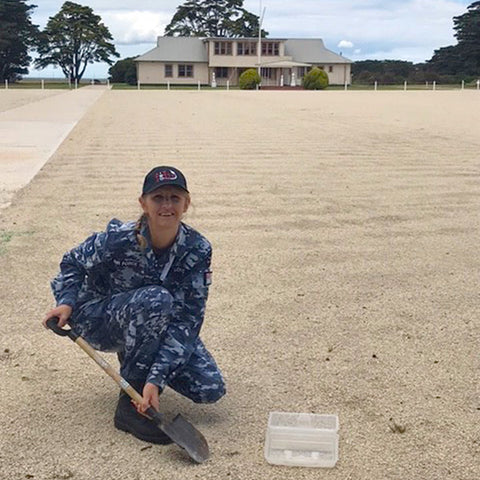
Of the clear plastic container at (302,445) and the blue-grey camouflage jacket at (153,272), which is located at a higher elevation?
the blue-grey camouflage jacket at (153,272)

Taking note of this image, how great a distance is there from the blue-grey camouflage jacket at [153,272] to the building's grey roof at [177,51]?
65.8 metres

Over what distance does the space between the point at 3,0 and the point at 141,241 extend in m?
67.2

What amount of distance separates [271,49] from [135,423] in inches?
2705

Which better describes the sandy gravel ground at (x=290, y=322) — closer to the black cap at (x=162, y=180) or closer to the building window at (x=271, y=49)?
the black cap at (x=162, y=180)

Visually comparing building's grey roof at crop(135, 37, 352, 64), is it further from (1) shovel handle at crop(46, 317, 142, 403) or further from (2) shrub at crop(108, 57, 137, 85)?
(1) shovel handle at crop(46, 317, 142, 403)

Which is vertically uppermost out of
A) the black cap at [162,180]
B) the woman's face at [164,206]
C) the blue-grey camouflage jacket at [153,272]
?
the black cap at [162,180]

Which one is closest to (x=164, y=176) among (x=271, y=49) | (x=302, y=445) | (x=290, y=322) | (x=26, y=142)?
(x=302, y=445)

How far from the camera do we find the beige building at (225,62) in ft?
220

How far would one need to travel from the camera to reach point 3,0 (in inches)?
2534

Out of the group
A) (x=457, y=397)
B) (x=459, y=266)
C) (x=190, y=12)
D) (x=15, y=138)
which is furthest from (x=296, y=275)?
(x=190, y=12)

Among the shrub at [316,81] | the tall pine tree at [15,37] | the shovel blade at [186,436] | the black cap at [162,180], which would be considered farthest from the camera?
the tall pine tree at [15,37]

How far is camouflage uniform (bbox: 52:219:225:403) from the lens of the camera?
123 inches

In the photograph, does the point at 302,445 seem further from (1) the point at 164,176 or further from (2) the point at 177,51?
(2) the point at 177,51

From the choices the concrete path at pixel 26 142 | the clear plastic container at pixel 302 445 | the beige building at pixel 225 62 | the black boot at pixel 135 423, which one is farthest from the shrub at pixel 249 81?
the clear plastic container at pixel 302 445
